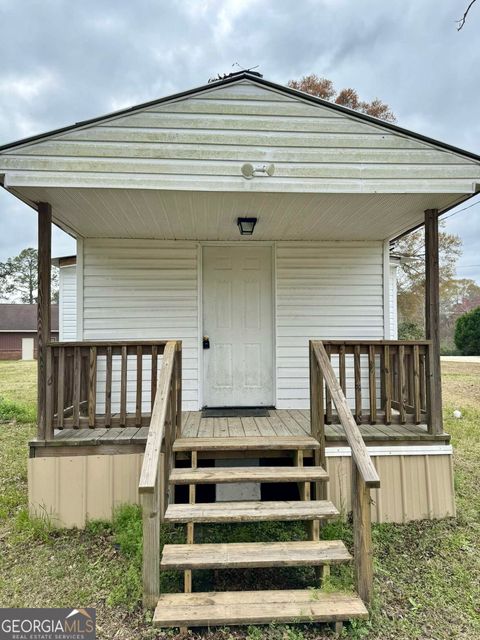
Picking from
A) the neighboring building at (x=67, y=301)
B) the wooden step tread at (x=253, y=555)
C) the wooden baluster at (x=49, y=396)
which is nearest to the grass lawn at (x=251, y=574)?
the wooden step tread at (x=253, y=555)

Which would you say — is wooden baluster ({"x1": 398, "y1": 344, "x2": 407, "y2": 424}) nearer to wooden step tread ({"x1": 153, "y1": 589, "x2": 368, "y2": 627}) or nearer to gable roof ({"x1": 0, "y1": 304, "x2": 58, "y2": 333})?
wooden step tread ({"x1": 153, "y1": 589, "x2": 368, "y2": 627})

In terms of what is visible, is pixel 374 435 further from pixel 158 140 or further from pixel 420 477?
pixel 158 140

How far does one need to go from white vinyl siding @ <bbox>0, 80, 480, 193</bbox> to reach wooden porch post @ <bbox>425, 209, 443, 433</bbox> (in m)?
0.43

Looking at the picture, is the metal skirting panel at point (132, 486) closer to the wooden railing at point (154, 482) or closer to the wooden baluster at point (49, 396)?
the wooden baluster at point (49, 396)

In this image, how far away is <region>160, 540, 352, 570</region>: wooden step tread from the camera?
2.15m

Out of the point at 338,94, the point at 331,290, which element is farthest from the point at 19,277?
the point at 331,290

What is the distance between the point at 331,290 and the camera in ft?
14.6

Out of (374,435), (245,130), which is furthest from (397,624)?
(245,130)

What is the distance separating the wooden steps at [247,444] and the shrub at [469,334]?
19.8 m

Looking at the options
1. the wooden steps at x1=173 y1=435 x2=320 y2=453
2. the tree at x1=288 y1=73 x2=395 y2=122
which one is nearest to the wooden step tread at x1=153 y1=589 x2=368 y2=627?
the wooden steps at x1=173 y1=435 x2=320 y2=453

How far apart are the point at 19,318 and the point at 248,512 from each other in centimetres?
3063

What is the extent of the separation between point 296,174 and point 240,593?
298 cm

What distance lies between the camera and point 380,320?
443cm

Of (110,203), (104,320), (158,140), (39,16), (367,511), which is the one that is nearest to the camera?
(367,511)
